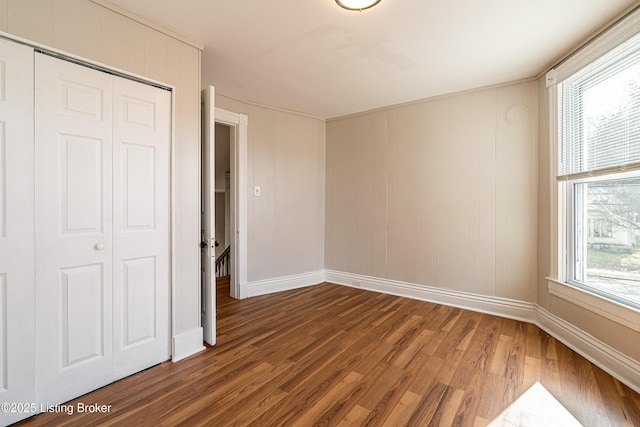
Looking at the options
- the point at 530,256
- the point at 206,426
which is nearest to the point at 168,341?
the point at 206,426

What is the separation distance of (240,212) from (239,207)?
7cm

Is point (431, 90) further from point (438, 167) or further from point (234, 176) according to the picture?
point (234, 176)

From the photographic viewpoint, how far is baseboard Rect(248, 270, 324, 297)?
3.96 metres

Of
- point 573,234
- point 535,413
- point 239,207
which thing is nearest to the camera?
point 535,413

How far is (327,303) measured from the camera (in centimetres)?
364

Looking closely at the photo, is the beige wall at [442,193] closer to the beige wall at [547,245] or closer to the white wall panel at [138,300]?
the beige wall at [547,245]

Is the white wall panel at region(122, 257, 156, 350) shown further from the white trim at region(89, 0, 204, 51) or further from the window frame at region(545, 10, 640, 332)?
the window frame at region(545, 10, 640, 332)

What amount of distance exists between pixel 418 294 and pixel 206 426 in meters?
2.96

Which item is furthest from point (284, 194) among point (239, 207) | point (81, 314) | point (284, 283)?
point (81, 314)

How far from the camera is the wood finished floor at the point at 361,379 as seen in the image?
1.66m

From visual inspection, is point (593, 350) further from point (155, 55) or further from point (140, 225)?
point (155, 55)

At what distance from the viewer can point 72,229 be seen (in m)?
1.81

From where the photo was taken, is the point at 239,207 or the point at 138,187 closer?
the point at 138,187

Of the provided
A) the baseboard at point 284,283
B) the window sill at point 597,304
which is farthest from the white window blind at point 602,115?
the baseboard at point 284,283
